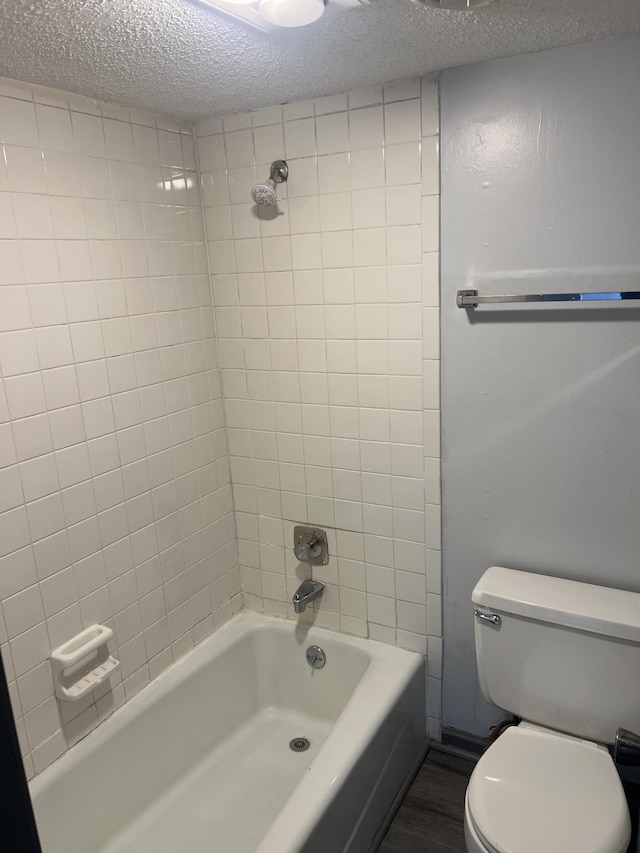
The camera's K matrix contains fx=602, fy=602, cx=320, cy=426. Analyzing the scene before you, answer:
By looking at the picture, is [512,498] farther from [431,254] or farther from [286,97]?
[286,97]

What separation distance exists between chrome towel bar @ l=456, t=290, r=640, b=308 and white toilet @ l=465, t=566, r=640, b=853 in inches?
32.1

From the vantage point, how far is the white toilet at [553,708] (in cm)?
143

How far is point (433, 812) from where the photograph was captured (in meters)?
1.94

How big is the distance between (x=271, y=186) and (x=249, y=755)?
1945 millimetres

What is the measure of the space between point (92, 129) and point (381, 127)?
0.84 metres

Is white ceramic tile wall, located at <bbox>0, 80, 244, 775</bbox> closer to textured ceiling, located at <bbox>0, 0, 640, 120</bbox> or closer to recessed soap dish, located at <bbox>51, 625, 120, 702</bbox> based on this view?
recessed soap dish, located at <bbox>51, 625, 120, 702</bbox>

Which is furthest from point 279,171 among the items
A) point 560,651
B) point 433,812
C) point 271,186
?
point 433,812

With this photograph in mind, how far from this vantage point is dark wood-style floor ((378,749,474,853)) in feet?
6.02

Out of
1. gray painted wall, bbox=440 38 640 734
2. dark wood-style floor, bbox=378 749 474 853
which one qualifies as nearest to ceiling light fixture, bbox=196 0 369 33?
gray painted wall, bbox=440 38 640 734

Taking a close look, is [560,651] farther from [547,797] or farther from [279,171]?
[279,171]

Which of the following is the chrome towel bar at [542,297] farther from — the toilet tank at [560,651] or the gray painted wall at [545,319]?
the toilet tank at [560,651]

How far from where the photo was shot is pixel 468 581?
78.3 inches

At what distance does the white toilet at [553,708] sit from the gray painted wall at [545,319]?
0.56 feet

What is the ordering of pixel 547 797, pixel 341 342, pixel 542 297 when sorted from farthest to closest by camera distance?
pixel 341 342, pixel 542 297, pixel 547 797
